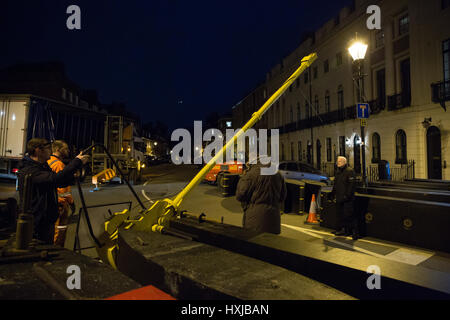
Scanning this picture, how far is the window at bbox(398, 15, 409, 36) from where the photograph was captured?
62.0ft

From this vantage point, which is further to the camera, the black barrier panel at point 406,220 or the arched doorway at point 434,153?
the arched doorway at point 434,153

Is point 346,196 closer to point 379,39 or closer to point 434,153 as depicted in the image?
point 434,153

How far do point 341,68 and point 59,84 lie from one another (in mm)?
38895

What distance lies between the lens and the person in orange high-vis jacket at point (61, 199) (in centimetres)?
455

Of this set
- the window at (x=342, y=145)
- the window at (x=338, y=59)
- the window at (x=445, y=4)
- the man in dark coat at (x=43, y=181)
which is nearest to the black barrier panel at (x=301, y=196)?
the man in dark coat at (x=43, y=181)

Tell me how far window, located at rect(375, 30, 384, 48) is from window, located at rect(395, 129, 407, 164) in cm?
750

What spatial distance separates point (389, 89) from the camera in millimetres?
20031

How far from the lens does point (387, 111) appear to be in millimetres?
20109

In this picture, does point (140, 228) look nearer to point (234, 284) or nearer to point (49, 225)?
point (49, 225)

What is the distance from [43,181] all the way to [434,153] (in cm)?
2046

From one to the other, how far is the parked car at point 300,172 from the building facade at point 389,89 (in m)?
4.68

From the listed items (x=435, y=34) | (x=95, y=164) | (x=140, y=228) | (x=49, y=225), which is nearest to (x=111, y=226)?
(x=140, y=228)

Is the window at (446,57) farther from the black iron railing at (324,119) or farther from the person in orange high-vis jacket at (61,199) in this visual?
the person in orange high-vis jacket at (61,199)

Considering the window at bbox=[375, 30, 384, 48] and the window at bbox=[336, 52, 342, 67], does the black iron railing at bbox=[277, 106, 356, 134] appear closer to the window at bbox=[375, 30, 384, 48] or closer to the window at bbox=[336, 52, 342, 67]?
the window at bbox=[336, 52, 342, 67]
